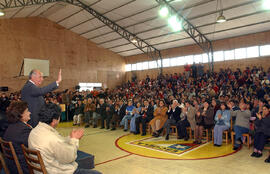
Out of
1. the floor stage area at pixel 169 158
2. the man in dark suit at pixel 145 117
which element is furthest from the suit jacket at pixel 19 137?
the man in dark suit at pixel 145 117

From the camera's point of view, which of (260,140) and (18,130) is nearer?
(18,130)

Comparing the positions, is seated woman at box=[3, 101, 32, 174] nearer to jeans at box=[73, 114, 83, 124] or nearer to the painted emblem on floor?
the painted emblem on floor

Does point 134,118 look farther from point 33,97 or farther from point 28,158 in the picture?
point 28,158

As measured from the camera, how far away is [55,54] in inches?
691

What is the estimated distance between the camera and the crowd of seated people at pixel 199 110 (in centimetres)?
535

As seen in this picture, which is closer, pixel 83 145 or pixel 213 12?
pixel 83 145

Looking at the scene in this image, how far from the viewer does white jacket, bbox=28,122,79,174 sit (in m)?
1.79

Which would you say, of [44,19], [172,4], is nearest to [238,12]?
[172,4]

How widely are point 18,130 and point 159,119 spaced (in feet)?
17.4

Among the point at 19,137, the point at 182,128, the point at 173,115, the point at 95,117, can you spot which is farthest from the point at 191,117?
the point at 19,137

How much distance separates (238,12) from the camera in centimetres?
1141

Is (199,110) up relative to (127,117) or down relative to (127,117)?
up

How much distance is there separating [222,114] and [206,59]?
11264 mm

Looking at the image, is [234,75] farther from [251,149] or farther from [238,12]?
[251,149]
